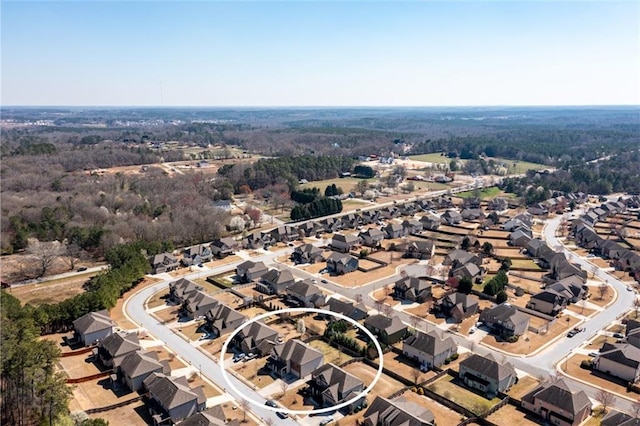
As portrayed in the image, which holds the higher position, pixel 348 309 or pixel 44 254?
pixel 44 254

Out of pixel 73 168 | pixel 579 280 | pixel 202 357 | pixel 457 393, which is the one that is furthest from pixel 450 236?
pixel 73 168

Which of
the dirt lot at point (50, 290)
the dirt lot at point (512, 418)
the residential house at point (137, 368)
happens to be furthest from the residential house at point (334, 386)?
the dirt lot at point (50, 290)

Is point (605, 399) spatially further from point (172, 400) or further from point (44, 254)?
point (44, 254)

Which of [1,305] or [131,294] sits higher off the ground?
[1,305]

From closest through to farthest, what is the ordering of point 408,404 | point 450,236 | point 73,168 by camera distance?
point 408,404 < point 450,236 < point 73,168

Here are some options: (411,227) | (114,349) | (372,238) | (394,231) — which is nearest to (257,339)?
(114,349)

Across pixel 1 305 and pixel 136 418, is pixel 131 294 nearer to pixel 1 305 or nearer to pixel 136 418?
pixel 1 305
